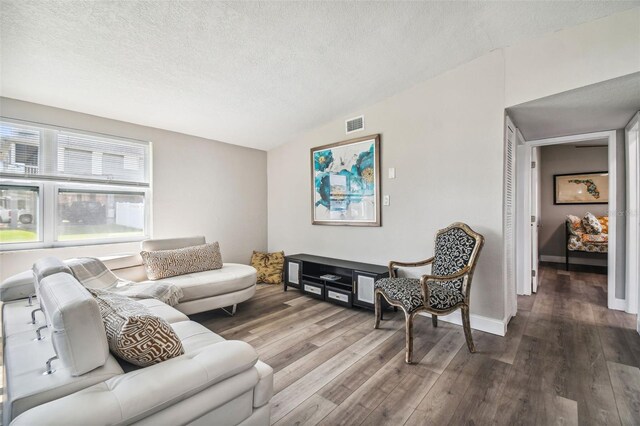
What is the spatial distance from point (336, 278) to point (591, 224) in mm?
4972

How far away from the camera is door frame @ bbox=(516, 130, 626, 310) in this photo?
3229 millimetres

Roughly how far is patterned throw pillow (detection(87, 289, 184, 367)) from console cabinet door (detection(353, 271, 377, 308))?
87.0 inches

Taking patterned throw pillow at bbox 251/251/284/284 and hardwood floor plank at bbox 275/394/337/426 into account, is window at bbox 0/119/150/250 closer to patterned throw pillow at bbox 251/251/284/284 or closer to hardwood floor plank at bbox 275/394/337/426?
patterned throw pillow at bbox 251/251/284/284

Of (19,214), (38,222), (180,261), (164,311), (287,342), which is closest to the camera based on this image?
(164,311)

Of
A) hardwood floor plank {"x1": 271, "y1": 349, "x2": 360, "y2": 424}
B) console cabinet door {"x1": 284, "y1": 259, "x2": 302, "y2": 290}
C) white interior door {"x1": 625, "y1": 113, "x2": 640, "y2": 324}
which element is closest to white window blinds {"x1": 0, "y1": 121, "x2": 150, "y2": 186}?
console cabinet door {"x1": 284, "y1": 259, "x2": 302, "y2": 290}

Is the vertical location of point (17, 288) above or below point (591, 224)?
below

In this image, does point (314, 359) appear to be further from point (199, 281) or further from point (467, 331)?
point (199, 281)

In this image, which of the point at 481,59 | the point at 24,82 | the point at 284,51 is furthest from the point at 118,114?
the point at 481,59

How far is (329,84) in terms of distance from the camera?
3029 millimetres

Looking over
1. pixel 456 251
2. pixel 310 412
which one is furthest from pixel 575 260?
pixel 310 412

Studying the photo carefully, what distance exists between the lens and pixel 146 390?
99 cm

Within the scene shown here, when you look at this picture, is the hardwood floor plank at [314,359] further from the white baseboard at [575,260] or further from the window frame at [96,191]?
the white baseboard at [575,260]

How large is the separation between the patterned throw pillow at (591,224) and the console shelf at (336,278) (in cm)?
446

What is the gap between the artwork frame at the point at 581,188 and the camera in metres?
5.38
